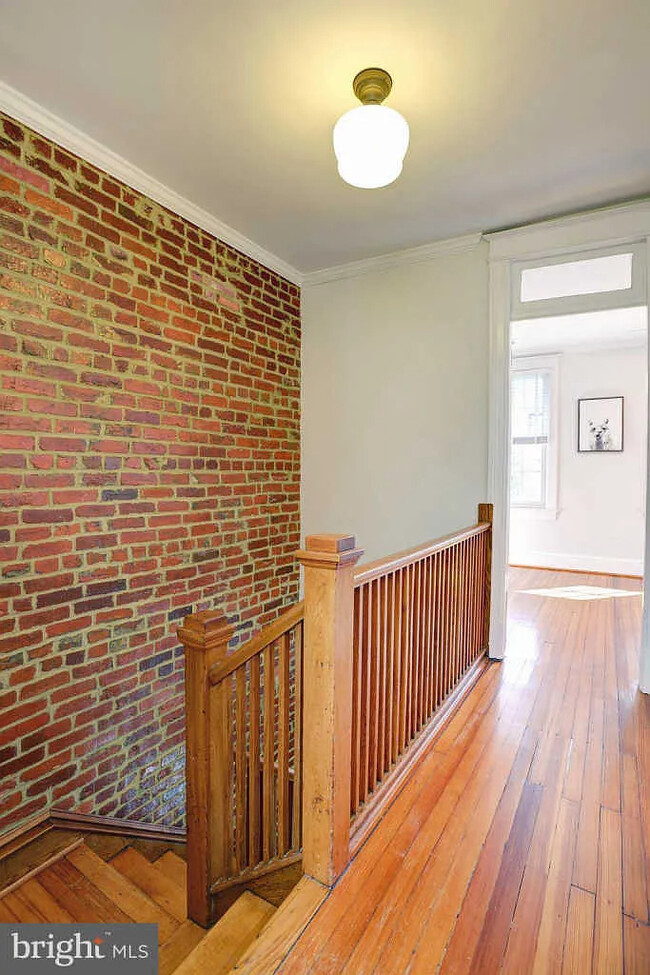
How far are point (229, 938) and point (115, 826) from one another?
1017 millimetres

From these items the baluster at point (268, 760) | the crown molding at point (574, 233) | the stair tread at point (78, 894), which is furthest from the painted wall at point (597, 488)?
the stair tread at point (78, 894)

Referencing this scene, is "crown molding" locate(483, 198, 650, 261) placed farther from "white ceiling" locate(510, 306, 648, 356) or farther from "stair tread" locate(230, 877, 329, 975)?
"stair tread" locate(230, 877, 329, 975)

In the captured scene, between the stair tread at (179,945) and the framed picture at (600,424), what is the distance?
544 cm

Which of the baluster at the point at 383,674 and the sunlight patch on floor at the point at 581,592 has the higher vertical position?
the baluster at the point at 383,674

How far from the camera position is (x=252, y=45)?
1.62 m

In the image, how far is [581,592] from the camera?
177 inches

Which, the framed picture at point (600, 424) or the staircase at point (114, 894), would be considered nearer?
the staircase at point (114, 894)

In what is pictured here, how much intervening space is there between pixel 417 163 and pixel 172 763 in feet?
10.8

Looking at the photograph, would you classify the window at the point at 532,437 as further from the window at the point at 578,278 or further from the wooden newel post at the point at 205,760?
the wooden newel post at the point at 205,760

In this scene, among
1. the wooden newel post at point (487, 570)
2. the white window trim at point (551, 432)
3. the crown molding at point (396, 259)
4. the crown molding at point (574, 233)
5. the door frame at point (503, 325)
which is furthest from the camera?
the white window trim at point (551, 432)

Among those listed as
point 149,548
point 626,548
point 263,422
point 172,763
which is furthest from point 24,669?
point 626,548

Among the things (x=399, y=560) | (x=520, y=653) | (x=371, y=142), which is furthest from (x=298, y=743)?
(x=520, y=653)

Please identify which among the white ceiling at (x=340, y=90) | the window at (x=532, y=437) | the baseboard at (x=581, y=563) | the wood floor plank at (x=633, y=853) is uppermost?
the white ceiling at (x=340, y=90)

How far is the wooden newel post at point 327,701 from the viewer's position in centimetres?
129
